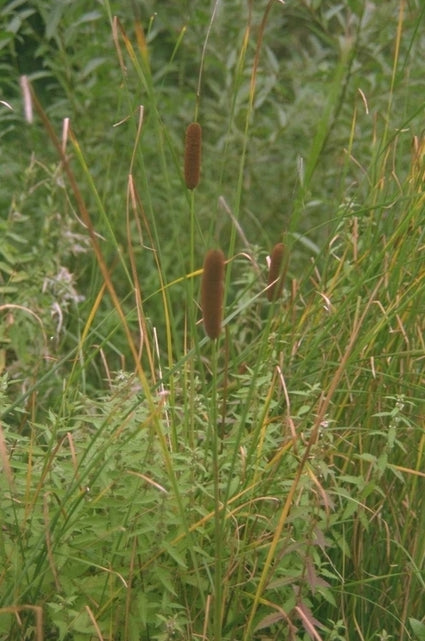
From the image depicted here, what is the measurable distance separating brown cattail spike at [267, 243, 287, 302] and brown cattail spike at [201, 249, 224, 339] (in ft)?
0.47

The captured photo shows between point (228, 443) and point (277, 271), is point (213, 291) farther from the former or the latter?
point (228, 443)

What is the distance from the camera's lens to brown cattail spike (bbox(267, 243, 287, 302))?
1.78 metres

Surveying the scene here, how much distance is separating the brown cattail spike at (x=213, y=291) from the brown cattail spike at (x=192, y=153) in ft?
1.03

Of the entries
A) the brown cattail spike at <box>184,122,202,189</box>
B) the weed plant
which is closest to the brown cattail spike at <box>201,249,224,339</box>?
the weed plant

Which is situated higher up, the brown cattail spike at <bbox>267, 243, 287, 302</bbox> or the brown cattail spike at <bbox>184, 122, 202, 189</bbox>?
the brown cattail spike at <bbox>184, 122, 202, 189</bbox>

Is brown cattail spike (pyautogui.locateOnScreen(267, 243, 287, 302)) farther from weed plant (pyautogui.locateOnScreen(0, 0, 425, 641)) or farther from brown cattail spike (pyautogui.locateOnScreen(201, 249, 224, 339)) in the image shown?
brown cattail spike (pyautogui.locateOnScreen(201, 249, 224, 339))

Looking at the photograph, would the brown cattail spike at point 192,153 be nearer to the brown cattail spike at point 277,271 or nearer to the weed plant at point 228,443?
the weed plant at point 228,443

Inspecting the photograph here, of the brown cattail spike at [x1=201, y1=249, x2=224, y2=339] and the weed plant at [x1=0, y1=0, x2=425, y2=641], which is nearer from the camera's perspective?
the brown cattail spike at [x1=201, y1=249, x2=224, y2=339]

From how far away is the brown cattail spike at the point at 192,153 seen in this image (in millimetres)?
1903

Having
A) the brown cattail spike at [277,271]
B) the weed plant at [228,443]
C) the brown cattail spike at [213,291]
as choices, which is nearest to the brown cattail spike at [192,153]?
the weed plant at [228,443]

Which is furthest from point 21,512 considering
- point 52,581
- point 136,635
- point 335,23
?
point 335,23

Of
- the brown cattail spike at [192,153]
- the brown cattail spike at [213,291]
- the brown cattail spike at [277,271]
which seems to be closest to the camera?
the brown cattail spike at [213,291]

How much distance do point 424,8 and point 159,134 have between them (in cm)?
55

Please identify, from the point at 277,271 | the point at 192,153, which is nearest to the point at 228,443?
the point at 277,271
